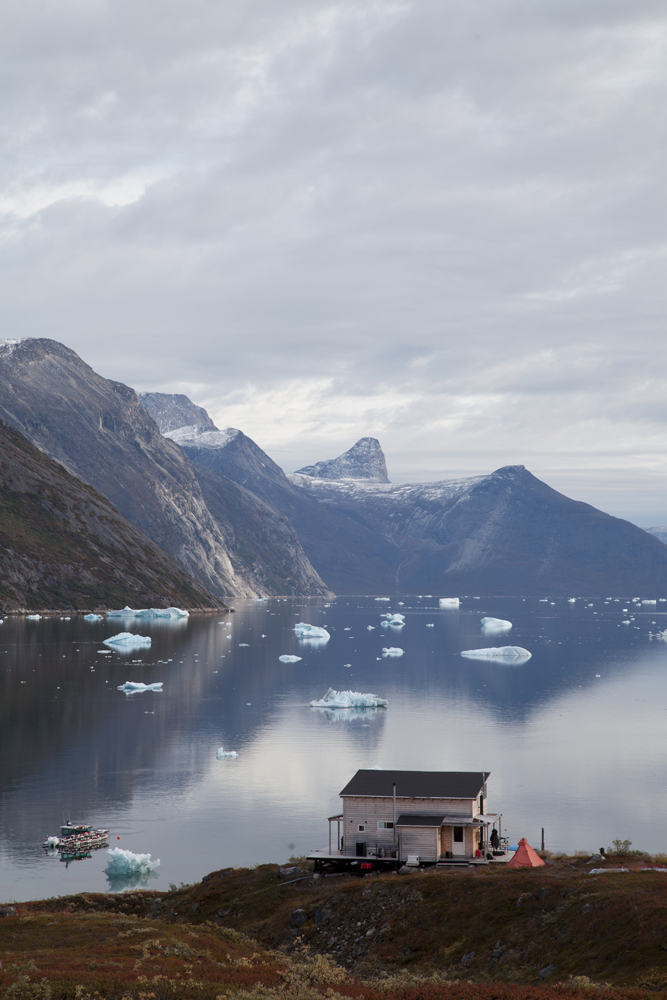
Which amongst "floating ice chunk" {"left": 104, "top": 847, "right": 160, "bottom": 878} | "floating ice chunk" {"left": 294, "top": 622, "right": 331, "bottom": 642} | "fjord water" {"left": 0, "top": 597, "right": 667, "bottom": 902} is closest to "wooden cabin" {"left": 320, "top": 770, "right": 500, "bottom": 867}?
"fjord water" {"left": 0, "top": 597, "right": 667, "bottom": 902}

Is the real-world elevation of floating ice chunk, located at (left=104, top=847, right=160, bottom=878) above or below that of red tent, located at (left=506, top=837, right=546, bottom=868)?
below

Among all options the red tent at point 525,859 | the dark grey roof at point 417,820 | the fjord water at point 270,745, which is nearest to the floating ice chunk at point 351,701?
the fjord water at point 270,745

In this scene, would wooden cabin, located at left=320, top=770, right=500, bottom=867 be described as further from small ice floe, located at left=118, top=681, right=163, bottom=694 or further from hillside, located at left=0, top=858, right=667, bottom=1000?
small ice floe, located at left=118, top=681, right=163, bottom=694

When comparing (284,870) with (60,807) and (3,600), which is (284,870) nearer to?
(60,807)

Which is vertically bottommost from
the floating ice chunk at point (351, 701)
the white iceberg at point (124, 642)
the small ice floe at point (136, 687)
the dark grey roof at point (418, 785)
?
the dark grey roof at point (418, 785)

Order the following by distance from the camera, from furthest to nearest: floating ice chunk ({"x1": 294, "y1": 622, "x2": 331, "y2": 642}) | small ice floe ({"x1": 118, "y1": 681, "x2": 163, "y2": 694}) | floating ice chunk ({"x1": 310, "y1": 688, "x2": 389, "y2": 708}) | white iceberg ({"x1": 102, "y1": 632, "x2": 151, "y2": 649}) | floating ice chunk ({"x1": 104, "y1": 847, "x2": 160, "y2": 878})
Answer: floating ice chunk ({"x1": 294, "y1": 622, "x2": 331, "y2": 642}) → white iceberg ({"x1": 102, "y1": 632, "x2": 151, "y2": 649}) → small ice floe ({"x1": 118, "y1": 681, "x2": 163, "y2": 694}) → floating ice chunk ({"x1": 310, "y1": 688, "x2": 389, "y2": 708}) → floating ice chunk ({"x1": 104, "y1": 847, "x2": 160, "y2": 878})

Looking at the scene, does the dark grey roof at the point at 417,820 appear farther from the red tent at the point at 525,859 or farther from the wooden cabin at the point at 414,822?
the red tent at the point at 525,859
